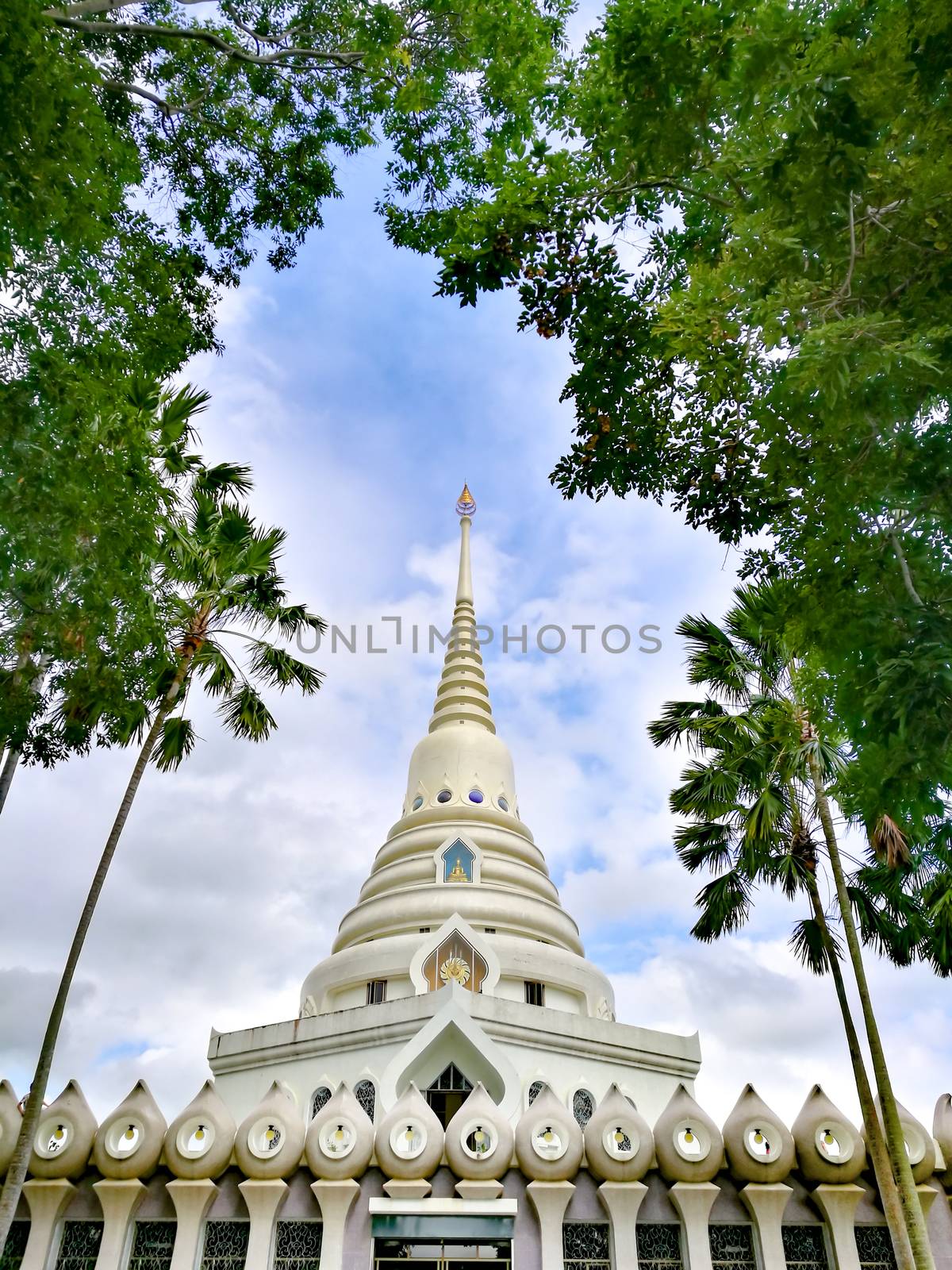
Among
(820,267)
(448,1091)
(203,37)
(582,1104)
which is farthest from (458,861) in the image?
(820,267)

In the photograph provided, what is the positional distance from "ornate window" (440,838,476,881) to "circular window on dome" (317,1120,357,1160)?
13.4m

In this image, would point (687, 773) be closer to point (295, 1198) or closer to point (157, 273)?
point (295, 1198)

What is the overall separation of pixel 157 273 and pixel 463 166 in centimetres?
355

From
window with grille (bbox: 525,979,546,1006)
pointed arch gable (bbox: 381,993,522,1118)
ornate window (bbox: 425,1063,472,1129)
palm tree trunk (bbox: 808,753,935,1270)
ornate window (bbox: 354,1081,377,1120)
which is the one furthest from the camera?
Result: window with grille (bbox: 525,979,546,1006)

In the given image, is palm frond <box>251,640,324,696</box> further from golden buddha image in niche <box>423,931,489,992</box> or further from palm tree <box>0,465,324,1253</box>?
golden buddha image in niche <box>423,931,489,992</box>

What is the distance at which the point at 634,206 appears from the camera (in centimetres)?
845

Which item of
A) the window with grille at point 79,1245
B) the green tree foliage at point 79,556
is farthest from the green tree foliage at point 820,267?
the window with grille at point 79,1245

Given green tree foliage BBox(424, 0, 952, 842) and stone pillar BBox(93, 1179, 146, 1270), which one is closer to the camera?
green tree foliage BBox(424, 0, 952, 842)

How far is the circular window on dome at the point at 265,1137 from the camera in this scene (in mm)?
10461

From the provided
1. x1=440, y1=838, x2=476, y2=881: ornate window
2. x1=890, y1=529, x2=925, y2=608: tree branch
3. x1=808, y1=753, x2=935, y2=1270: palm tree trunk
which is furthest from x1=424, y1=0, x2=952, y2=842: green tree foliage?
x1=440, y1=838, x2=476, y2=881: ornate window

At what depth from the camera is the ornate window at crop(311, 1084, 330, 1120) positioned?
19.0 metres

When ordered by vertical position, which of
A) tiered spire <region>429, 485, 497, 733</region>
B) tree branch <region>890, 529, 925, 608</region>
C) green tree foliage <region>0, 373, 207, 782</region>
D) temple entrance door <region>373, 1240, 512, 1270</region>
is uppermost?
tiered spire <region>429, 485, 497, 733</region>

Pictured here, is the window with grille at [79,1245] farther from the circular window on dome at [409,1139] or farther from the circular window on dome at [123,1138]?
the circular window on dome at [409,1139]

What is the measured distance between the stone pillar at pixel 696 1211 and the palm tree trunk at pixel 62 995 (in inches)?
274
